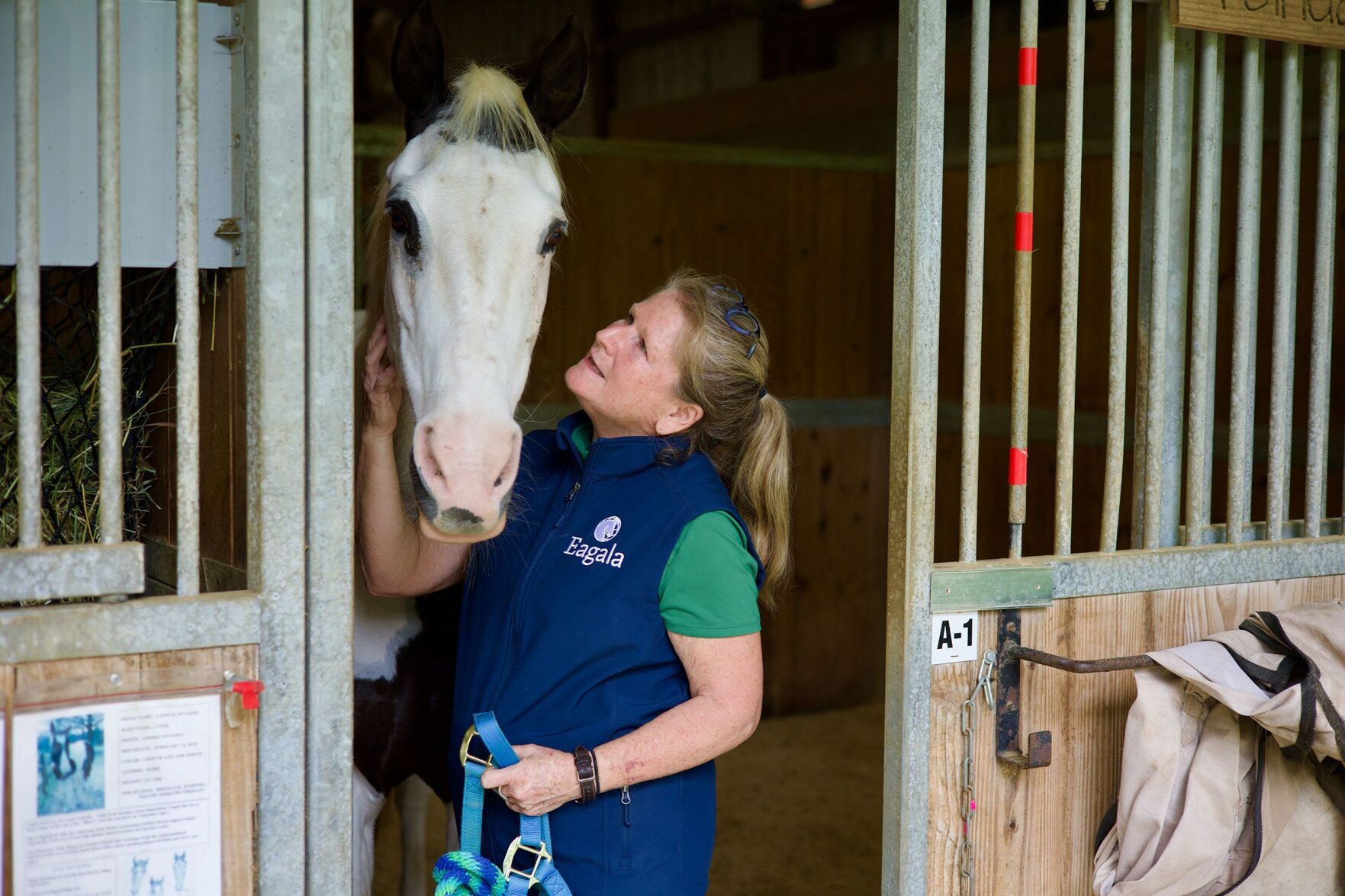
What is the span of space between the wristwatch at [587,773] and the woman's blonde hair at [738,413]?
A: 1.41ft

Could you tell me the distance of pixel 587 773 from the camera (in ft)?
4.71

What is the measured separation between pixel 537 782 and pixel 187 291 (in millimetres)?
683

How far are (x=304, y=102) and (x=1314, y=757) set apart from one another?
1.60 meters

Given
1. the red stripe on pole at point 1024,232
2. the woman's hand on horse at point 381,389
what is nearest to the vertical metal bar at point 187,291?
the woman's hand on horse at point 381,389

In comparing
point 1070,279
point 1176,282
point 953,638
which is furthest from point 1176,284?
point 953,638

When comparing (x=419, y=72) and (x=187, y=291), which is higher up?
(x=419, y=72)

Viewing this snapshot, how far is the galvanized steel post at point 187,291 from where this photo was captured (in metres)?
1.21

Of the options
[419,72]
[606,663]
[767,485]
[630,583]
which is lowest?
[606,663]

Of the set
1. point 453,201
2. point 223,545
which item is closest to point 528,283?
point 453,201

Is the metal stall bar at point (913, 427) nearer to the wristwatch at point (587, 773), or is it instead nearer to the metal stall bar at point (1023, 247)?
the metal stall bar at point (1023, 247)

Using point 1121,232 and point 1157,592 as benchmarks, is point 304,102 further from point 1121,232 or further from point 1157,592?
point 1157,592

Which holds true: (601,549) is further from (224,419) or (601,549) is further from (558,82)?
(558,82)

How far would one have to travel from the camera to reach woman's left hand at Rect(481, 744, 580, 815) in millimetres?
1425

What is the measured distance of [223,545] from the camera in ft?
4.73
